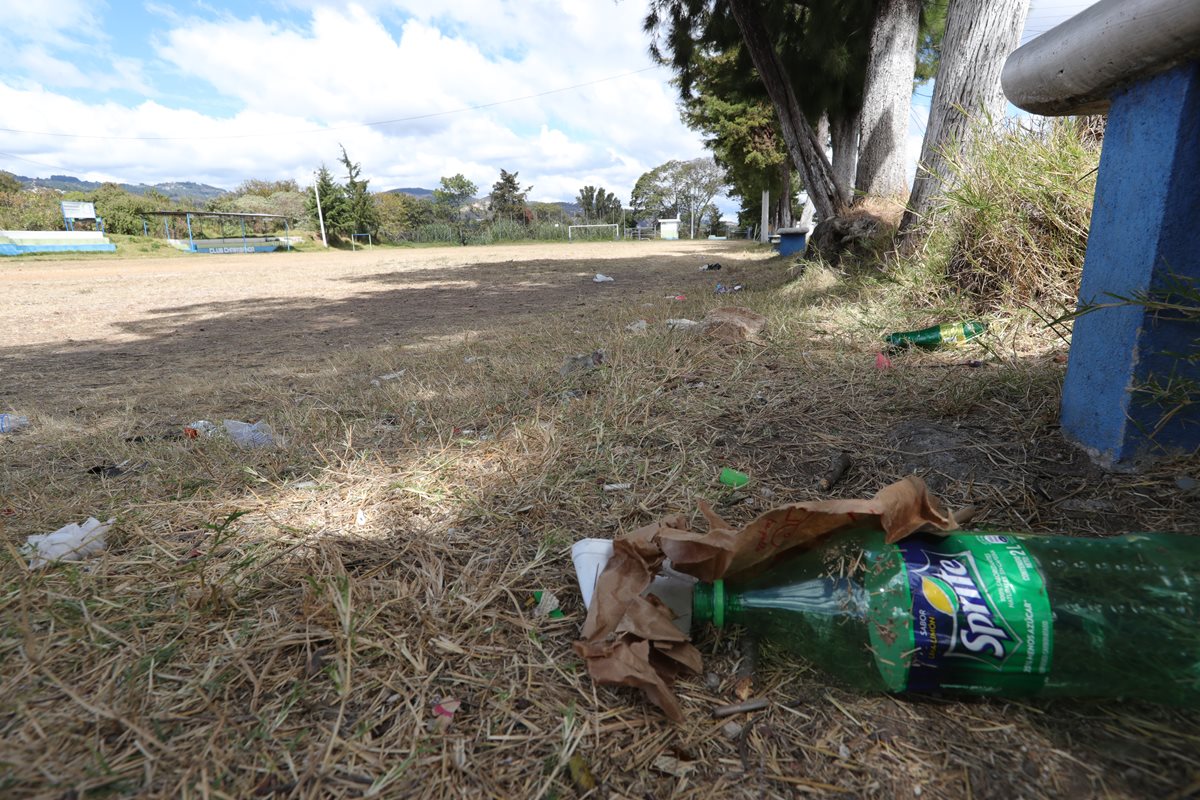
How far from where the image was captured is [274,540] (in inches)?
59.0

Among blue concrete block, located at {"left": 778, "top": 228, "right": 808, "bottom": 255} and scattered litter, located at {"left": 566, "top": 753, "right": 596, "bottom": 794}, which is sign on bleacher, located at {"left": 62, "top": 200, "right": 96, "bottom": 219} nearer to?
blue concrete block, located at {"left": 778, "top": 228, "right": 808, "bottom": 255}

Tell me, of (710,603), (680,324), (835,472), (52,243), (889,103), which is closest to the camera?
(710,603)

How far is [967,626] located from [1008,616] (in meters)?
0.07

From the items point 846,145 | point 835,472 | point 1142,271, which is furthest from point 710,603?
point 846,145

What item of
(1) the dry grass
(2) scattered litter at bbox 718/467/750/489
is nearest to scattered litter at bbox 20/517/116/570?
(1) the dry grass

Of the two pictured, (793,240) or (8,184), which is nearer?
(793,240)

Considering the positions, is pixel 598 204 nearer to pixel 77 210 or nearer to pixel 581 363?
pixel 77 210

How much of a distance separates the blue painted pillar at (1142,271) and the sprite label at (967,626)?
763mm

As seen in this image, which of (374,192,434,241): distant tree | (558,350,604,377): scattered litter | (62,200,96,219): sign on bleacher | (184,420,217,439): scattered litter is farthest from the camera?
(374,192,434,241): distant tree

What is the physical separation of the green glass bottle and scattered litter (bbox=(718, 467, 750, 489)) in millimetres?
1597

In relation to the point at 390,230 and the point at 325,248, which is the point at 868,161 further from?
the point at 390,230

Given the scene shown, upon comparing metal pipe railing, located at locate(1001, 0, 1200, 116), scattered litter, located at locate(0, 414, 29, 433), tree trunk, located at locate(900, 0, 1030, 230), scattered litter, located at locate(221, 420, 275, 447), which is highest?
tree trunk, located at locate(900, 0, 1030, 230)

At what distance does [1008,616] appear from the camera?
3.17 ft

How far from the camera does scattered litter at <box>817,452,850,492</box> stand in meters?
1.63
